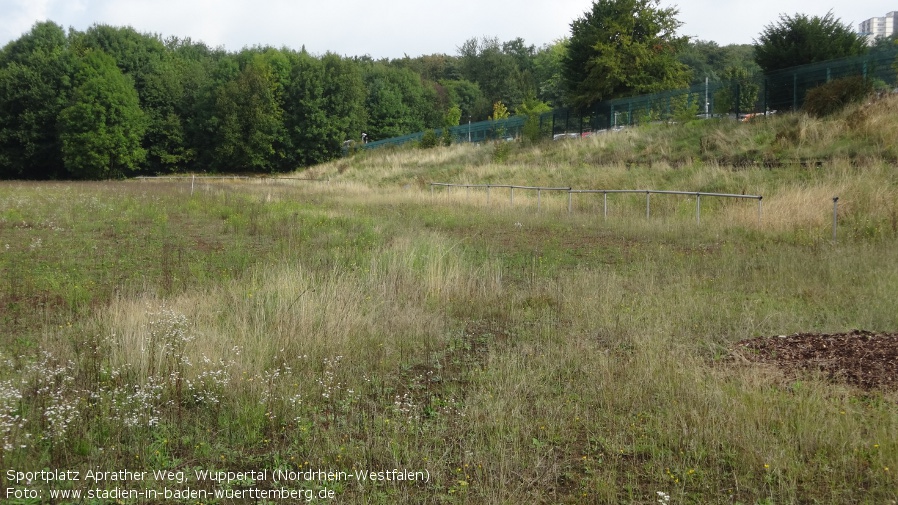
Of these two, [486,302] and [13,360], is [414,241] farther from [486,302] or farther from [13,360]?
[13,360]

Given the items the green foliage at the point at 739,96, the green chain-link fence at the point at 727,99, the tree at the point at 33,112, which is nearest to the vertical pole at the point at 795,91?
the green chain-link fence at the point at 727,99

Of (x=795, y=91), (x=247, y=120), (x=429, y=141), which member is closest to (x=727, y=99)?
(x=795, y=91)

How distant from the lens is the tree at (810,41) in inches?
1307

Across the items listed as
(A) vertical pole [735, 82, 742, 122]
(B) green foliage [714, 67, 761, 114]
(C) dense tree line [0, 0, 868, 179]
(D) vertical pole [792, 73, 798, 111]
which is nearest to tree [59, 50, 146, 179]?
(C) dense tree line [0, 0, 868, 179]

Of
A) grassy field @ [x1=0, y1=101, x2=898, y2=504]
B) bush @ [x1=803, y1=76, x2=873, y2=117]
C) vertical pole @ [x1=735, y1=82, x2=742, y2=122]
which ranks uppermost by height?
vertical pole @ [x1=735, y1=82, x2=742, y2=122]

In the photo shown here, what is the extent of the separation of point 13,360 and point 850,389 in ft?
23.1

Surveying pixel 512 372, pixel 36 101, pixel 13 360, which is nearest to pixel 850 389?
pixel 512 372

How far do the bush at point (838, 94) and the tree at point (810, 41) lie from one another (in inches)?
294

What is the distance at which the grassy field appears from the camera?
4.63 metres

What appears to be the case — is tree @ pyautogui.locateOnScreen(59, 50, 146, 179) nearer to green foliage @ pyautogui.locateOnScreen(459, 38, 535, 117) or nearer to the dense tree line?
the dense tree line

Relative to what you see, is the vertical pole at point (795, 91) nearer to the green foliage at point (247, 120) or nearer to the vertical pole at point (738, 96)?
the vertical pole at point (738, 96)

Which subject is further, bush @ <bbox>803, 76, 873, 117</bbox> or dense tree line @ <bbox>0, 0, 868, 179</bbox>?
dense tree line @ <bbox>0, 0, 868, 179</bbox>

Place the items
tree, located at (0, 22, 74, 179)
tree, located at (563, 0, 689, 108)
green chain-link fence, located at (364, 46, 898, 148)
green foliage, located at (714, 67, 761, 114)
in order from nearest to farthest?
green chain-link fence, located at (364, 46, 898, 148)
green foliage, located at (714, 67, 761, 114)
tree, located at (563, 0, 689, 108)
tree, located at (0, 22, 74, 179)

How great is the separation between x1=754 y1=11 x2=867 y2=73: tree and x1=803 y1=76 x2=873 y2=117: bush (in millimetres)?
7462
